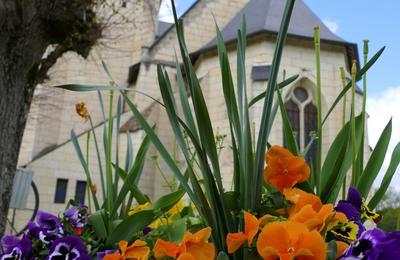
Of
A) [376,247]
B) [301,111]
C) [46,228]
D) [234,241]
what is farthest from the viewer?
[301,111]

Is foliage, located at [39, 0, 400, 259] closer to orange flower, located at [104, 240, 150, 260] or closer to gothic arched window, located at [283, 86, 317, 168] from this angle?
orange flower, located at [104, 240, 150, 260]

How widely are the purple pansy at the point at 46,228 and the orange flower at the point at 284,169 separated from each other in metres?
0.57

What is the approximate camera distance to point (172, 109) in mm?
769

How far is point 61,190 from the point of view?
11602 millimetres

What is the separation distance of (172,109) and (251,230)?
0.93 ft

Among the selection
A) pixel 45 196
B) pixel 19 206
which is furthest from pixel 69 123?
pixel 19 206

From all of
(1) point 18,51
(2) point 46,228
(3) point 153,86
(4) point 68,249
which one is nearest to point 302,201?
(4) point 68,249

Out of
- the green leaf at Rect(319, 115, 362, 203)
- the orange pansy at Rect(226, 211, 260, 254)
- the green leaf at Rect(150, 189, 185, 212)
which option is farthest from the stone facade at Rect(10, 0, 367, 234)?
the orange pansy at Rect(226, 211, 260, 254)

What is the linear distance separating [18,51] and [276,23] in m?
8.75

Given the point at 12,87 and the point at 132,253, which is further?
the point at 12,87

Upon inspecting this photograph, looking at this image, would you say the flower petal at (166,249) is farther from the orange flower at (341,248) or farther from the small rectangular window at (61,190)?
the small rectangular window at (61,190)

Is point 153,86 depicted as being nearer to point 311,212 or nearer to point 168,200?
point 168,200

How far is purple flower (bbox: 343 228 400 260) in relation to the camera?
1.66 feet

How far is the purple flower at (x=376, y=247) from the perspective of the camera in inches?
19.9
